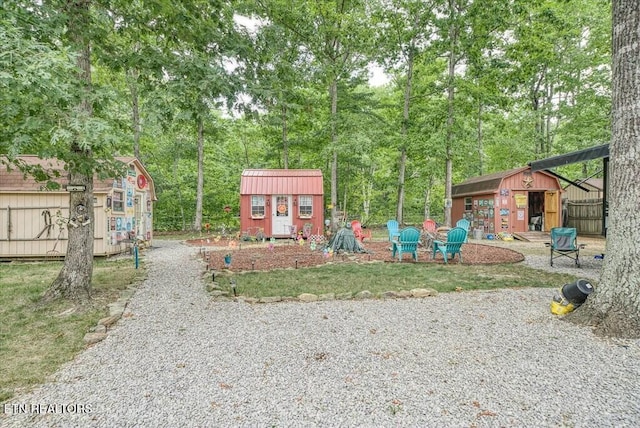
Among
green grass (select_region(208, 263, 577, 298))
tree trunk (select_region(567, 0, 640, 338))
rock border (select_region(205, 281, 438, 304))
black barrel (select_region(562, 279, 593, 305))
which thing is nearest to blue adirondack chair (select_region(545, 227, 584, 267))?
green grass (select_region(208, 263, 577, 298))

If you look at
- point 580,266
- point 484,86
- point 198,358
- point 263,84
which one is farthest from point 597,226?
point 198,358

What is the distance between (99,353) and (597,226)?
18855 millimetres

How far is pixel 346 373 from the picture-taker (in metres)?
2.82

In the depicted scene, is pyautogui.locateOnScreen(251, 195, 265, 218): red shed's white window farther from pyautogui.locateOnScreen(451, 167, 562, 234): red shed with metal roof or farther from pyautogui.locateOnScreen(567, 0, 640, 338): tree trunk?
pyautogui.locateOnScreen(567, 0, 640, 338): tree trunk

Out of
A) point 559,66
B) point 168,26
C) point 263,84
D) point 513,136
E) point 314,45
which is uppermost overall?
point 559,66

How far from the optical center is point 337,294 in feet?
17.3

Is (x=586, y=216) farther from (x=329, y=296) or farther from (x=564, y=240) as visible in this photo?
(x=329, y=296)

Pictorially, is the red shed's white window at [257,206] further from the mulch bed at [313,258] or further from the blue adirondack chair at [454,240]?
the blue adirondack chair at [454,240]

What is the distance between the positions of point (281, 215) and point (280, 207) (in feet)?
1.16

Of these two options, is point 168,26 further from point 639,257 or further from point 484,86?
point 484,86

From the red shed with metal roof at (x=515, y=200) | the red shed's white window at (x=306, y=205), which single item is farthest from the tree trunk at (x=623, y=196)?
the red shed with metal roof at (x=515, y=200)

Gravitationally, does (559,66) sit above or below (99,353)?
above

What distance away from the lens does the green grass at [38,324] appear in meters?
2.86

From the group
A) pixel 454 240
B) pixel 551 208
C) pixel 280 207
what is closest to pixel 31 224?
pixel 280 207
